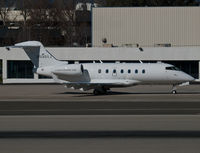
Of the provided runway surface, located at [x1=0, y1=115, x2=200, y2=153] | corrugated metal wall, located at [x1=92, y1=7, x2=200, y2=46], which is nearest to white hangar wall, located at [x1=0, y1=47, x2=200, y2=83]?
Answer: corrugated metal wall, located at [x1=92, y1=7, x2=200, y2=46]

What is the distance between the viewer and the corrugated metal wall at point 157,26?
225 ft

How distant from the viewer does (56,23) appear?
117312 mm

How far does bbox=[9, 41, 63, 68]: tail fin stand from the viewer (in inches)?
1887

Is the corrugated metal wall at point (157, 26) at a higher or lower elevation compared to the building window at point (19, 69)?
higher

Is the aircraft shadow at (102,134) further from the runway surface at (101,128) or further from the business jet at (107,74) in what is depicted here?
the business jet at (107,74)

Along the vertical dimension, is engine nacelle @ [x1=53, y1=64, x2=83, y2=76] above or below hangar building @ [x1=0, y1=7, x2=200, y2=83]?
below

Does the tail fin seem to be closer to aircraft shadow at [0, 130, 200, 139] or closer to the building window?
the building window

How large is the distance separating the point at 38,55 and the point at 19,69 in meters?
16.2

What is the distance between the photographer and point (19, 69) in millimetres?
64062

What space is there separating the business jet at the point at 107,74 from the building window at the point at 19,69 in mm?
15879

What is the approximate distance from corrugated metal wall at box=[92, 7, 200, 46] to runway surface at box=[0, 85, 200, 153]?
110 ft

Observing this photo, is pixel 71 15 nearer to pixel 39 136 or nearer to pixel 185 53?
pixel 185 53

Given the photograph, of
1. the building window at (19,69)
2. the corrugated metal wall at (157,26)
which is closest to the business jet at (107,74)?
the building window at (19,69)

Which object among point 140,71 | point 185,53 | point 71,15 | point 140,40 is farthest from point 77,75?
point 71,15
